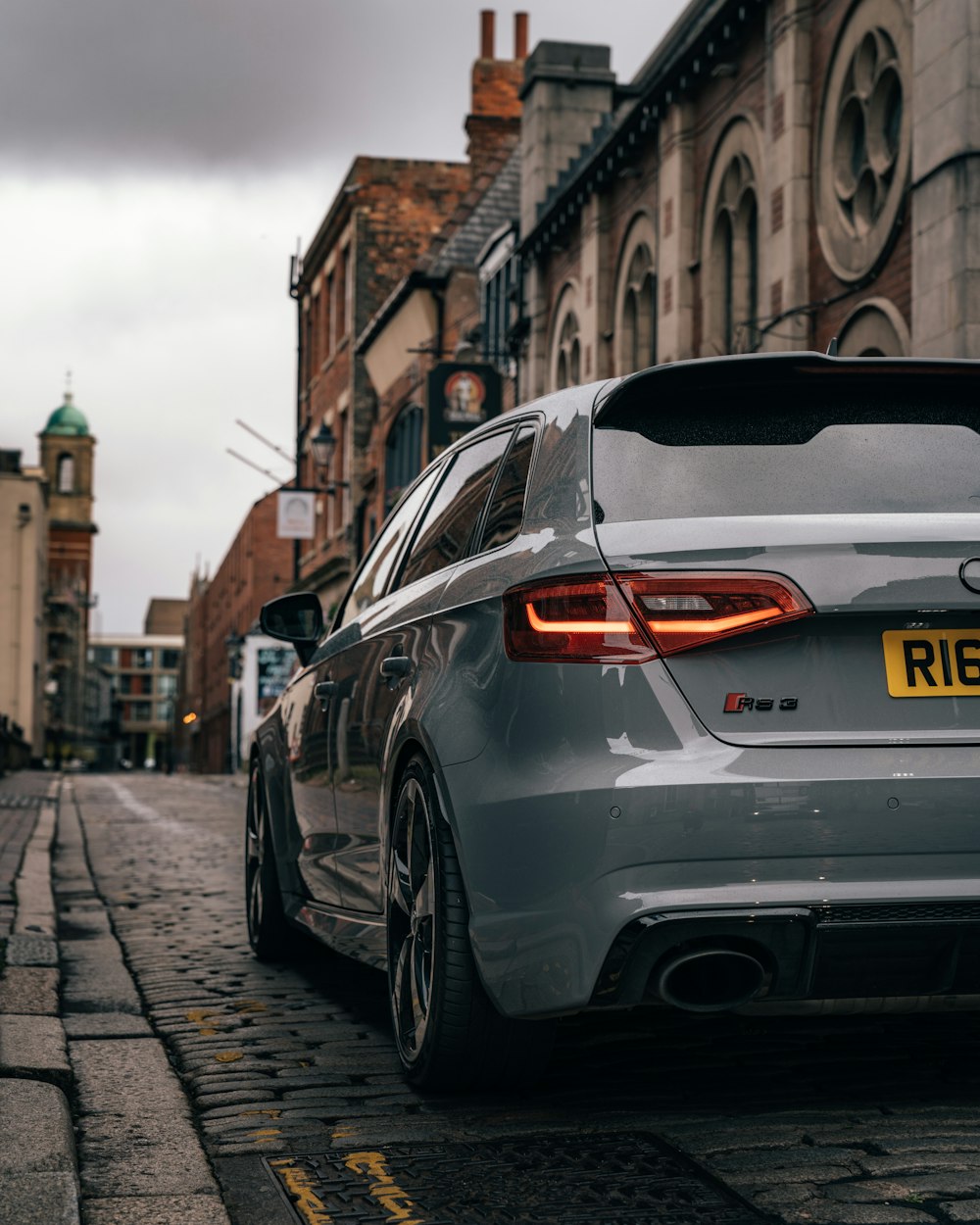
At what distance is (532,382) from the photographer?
2834 centimetres

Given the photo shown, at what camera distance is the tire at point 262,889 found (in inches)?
284

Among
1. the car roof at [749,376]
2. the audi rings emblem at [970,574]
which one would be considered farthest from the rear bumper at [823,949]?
the car roof at [749,376]

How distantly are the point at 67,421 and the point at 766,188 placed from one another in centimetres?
15516

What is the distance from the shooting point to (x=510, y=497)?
4.57 m

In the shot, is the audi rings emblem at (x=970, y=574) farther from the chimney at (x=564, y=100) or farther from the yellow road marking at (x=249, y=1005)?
the chimney at (x=564, y=100)

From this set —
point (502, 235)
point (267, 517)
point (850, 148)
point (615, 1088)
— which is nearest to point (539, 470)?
point (615, 1088)

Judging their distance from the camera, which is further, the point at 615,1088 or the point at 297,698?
the point at 297,698

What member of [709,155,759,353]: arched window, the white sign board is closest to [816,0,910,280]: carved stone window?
[709,155,759,353]: arched window

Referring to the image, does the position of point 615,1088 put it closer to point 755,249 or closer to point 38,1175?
point 38,1175

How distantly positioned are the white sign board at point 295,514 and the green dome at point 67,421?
408 feet

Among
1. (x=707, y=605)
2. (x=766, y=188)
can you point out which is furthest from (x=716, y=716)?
(x=766, y=188)

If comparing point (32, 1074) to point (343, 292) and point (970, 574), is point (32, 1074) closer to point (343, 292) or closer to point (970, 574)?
point (970, 574)

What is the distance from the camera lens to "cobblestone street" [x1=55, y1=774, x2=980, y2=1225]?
3.69 m

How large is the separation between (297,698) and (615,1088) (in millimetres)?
2567
